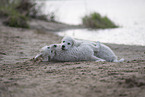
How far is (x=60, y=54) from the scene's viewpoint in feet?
18.7

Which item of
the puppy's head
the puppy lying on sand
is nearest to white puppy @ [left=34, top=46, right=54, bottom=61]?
→ the puppy lying on sand

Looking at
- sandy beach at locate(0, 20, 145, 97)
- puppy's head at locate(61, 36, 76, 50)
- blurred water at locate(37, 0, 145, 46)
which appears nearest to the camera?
sandy beach at locate(0, 20, 145, 97)

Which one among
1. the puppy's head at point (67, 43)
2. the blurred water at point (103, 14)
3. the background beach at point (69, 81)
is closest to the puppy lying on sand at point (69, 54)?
the puppy's head at point (67, 43)

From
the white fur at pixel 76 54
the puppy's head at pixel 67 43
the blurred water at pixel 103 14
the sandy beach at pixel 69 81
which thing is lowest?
the sandy beach at pixel 69 81

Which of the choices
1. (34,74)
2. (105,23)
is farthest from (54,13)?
(34,74)

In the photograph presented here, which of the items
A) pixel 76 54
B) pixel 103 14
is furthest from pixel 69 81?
pixel 103 14

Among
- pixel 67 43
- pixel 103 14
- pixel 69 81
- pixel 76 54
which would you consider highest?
pixel 103 14

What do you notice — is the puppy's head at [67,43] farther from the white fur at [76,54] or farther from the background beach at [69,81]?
the background beach at [69,81]

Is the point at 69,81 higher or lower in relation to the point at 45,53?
lower

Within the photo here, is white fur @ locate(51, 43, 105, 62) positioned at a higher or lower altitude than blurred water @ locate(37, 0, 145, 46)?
lower

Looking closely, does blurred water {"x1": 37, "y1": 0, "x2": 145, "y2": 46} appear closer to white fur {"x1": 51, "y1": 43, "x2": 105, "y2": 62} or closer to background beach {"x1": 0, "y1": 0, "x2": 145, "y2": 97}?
white fur {"x1": 51, "y1": 43, "x2": 105, "y2": 62}

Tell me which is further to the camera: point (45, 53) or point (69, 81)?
point (45, 53)

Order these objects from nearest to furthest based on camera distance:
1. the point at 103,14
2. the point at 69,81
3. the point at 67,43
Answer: the point at 69,81 → the point at 67,43 → the point at 103,14

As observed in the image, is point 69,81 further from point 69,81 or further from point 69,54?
point 69,54
